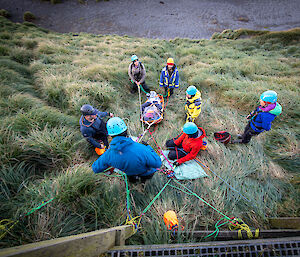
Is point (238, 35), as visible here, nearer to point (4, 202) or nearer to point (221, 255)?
point (221, 255)

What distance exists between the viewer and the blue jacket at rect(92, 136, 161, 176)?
1.77 m

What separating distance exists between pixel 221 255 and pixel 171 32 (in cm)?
2108

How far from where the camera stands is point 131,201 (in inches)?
88.4

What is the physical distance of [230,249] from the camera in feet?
5.30

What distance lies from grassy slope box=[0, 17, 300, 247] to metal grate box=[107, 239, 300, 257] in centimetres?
31

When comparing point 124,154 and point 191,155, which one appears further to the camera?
point 191,155

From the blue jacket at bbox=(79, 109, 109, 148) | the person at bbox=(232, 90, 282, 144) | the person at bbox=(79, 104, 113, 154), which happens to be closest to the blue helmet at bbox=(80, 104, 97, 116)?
the person at bbox=(79, 104, 113, 154)

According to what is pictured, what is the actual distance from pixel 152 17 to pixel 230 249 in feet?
83.3

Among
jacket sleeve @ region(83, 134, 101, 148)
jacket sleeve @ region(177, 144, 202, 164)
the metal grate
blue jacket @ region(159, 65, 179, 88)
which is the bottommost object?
the metal grate

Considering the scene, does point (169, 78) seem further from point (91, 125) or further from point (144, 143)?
point (91, 125)

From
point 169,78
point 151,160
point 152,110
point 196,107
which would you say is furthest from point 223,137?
point 169,78

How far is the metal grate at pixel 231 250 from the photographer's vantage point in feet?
5.00

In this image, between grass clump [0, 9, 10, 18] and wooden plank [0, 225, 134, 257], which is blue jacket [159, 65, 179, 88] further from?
grass clump [0, 9, 10, 18]

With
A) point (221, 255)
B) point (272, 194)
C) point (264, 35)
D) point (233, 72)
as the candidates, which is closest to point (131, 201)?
point (221, 255)
